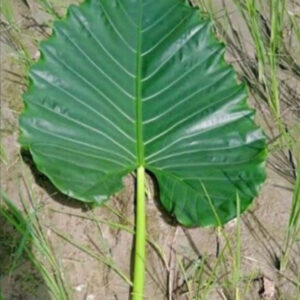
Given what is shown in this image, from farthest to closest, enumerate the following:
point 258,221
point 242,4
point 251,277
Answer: point 242,4
point 258,221
point 251,277

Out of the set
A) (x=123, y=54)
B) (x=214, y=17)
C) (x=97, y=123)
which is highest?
(x=214, y=17)

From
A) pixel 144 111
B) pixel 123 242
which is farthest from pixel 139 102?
pixel 123 242

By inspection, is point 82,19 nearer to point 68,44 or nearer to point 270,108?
point 68,44

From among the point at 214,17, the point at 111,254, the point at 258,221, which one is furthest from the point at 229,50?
the point at 111,254

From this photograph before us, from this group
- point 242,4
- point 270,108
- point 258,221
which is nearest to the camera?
point 258,221

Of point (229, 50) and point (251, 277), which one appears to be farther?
point (229, 50)

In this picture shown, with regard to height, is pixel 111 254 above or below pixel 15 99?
below
